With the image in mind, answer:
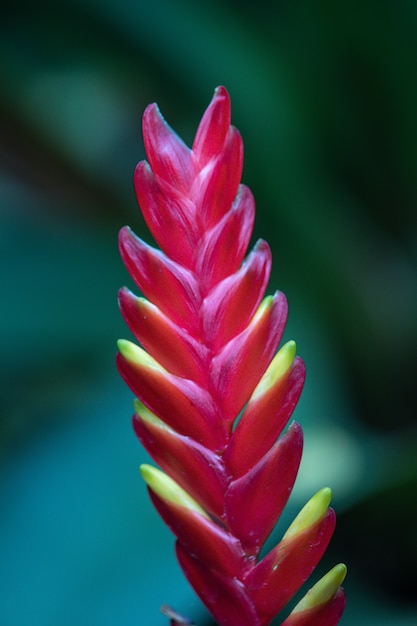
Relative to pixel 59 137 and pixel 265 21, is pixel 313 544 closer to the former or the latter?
pixel 265 21

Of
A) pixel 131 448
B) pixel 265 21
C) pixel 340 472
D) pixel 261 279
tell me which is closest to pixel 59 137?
pixel 265 21

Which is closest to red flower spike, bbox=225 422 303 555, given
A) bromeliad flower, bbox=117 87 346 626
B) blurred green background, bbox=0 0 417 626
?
bromeliad flower, bbox=117 87 346 626

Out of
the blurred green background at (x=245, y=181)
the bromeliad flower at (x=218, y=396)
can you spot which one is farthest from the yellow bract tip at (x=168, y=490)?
the blurred green background at (x=245, y=181)

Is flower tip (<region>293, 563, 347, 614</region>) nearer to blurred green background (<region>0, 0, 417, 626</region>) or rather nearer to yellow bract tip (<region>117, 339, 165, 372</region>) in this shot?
yellow bract tip (<region>117, 339, 165, 372</region>)

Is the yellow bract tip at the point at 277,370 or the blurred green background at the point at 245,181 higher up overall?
the blurred green background at the point at 245,181

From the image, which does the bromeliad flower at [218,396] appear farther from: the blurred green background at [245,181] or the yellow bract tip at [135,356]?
the blurred green background at [245,181]

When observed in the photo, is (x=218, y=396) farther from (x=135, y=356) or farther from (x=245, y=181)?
(x=245, y=181)
